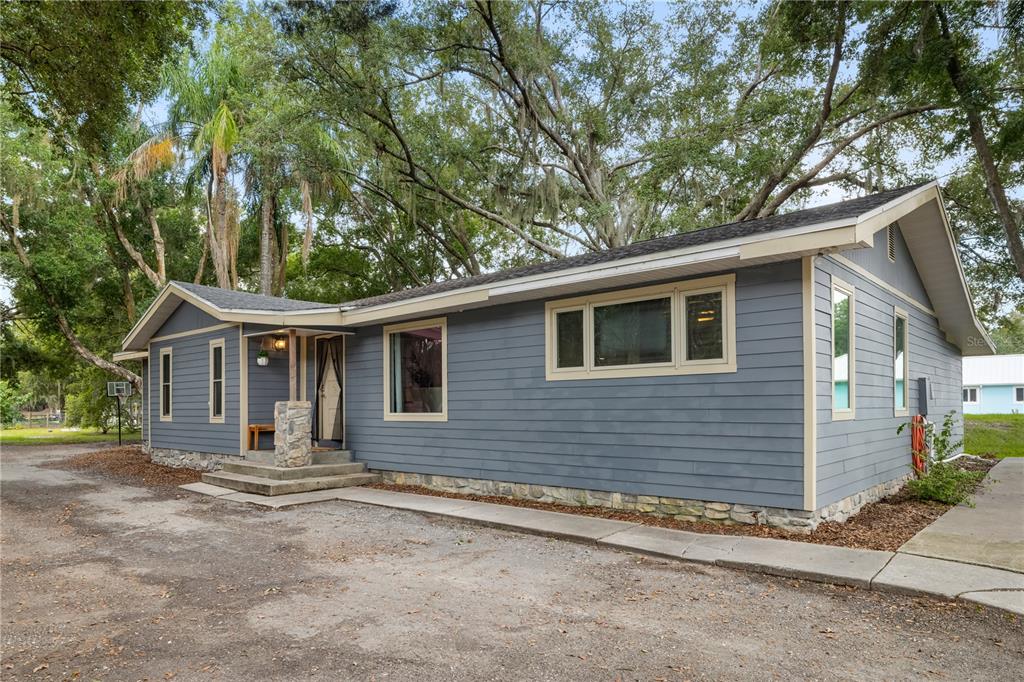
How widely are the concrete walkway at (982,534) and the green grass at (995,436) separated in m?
8.40

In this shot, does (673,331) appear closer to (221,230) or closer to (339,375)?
(339,375)

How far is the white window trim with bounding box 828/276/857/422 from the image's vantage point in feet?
19.1

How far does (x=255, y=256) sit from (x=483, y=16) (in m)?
13.4

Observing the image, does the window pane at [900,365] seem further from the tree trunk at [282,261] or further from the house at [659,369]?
the tree trunk at [282,261]

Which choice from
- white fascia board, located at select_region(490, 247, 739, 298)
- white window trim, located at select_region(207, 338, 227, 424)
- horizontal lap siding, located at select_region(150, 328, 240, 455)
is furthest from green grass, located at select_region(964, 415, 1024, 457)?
white window trim, located at select_region(207, 338, 227, 424)

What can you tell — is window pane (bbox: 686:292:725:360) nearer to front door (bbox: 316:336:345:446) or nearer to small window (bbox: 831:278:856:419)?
small window (bbox: 831:278:856:419)

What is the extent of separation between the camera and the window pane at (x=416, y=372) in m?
8.68

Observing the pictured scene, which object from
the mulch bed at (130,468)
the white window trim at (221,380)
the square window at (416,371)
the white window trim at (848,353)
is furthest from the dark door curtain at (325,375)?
the white window trim at (848,353)

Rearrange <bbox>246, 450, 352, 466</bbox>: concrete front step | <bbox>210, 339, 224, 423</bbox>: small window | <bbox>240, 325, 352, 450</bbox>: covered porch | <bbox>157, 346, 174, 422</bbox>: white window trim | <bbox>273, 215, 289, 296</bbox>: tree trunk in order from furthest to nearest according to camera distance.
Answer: <bbox>273, 215, 289, 296</bbox>: tree trunk, <bbox>157, 346, 174, 422</bbox>: white window trim, <bbox>210, 339, 224, 423</bbox>: small window, <bbox>240, 325, 352, 450</bbox>: covered porch, <bbox>246, 450, 352, 466</bbox>: concrete front step

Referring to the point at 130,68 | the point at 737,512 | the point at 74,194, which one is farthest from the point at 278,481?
the point at 74,194

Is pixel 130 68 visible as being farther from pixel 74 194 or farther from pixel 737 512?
pixel 74 194

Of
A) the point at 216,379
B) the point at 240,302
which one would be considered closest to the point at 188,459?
the point at 216,379

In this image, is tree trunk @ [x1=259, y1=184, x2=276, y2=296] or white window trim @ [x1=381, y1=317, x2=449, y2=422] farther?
tree trunk @ [x1=259, y1=184, x2=276, y2=296]

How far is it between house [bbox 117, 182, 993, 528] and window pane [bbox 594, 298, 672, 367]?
0.06ft
